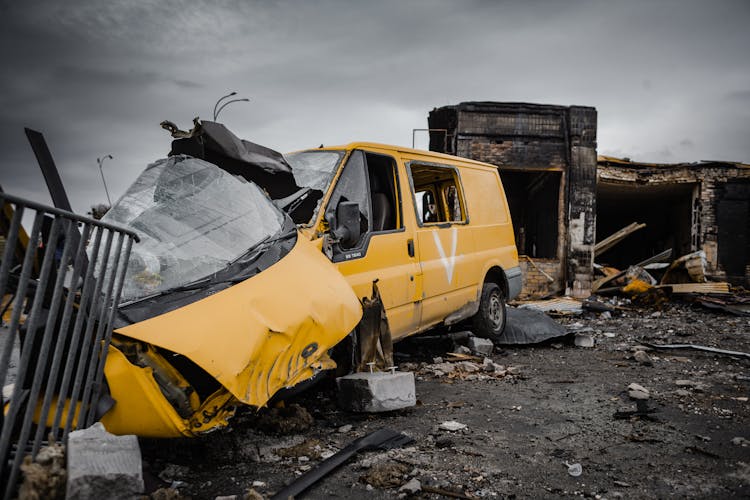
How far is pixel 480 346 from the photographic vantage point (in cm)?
620

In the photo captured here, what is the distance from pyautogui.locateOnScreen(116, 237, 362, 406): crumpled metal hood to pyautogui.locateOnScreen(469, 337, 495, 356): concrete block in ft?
10.2

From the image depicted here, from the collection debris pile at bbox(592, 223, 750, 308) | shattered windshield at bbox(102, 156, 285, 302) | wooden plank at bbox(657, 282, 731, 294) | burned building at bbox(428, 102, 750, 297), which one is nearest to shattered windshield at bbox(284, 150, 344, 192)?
shattered windshield at bbox(102, 156, 285, 302)

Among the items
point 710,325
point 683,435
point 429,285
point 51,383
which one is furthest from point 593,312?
point 51,383

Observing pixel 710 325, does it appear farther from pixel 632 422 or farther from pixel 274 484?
pixel 274 484

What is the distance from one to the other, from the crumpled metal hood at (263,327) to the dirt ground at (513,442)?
1.83 feet

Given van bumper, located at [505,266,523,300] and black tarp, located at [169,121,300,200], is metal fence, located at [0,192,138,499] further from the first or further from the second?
van bumper, located at [505,266,523,300]

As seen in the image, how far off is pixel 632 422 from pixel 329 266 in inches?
94.5

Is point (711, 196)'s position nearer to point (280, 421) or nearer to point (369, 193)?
point (369, 193)

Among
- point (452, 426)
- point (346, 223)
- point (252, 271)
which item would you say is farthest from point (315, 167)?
point (452, 426)

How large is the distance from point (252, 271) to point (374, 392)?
4.41 ft

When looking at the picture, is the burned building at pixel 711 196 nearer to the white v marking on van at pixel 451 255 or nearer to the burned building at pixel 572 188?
the burned building at pixel 572 188

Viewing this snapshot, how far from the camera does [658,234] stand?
56.3 ft

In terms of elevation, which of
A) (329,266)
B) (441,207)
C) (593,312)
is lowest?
(593,312)

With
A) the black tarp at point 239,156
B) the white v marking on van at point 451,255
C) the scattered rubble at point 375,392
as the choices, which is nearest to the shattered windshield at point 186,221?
the black tarp at point 239,156
